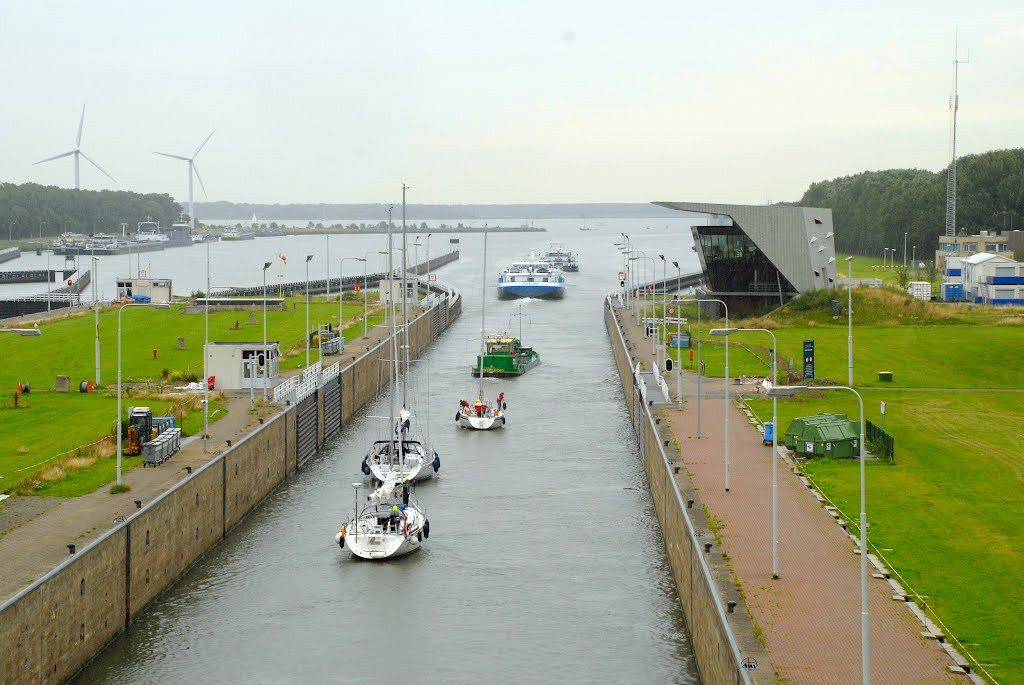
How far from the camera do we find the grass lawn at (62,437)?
4419cm

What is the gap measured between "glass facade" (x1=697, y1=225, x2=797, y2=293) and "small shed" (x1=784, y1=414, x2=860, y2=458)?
59621 mm

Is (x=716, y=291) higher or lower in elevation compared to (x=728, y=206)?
lower

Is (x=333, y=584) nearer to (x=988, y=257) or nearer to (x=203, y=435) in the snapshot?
(x=203, y=435)

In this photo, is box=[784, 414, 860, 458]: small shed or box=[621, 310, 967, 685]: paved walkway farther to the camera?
box=[784, 414, 860, 458]: small shed

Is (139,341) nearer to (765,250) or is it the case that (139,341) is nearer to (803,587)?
(765,250)

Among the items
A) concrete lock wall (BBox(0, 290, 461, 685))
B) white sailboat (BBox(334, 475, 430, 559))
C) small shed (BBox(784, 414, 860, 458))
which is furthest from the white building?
white sailboat (BBox(334, 475, 430, 559))

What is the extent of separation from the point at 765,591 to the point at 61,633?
17.4 m

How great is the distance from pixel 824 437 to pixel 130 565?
27236 mm

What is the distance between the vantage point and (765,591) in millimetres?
32688

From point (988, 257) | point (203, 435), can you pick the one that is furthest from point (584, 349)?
point (203, 435)

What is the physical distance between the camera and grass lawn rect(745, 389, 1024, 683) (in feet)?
103

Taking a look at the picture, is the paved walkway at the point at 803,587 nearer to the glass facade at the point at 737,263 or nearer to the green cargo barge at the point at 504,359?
the green cargo barge at the point at 504,359

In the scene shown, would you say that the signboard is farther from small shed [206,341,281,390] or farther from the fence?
small shed [206,341,281,390]

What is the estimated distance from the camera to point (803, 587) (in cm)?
3309
